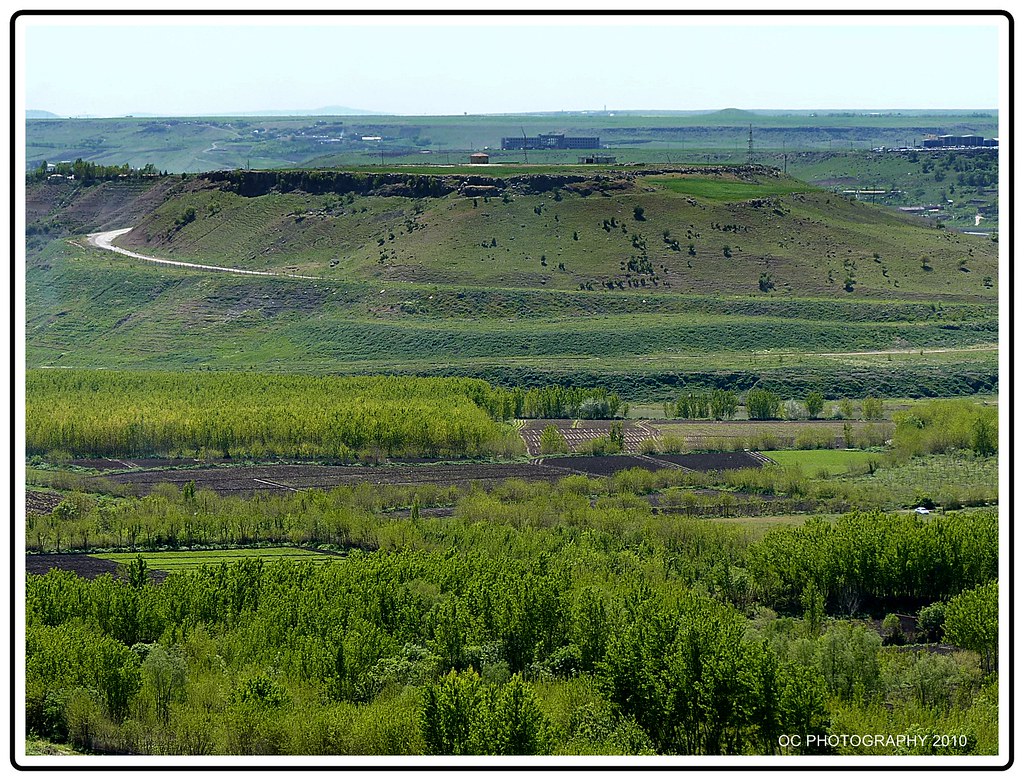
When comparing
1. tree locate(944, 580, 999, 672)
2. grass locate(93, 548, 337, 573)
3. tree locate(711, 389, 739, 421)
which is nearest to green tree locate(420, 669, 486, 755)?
tree locate(944, 580, 999, 672)

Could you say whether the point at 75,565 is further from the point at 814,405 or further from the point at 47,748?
the point at 814,405

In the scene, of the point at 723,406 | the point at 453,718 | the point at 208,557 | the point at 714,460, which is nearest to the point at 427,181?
the point at 723,406

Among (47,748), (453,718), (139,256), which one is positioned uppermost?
(139,256)

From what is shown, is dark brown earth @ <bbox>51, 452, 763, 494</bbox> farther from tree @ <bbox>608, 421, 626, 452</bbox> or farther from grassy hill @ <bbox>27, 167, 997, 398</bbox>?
grassy hill @ <bbox>27, 167, 997, 398</bbox>

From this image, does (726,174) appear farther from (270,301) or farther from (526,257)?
(270,301)
